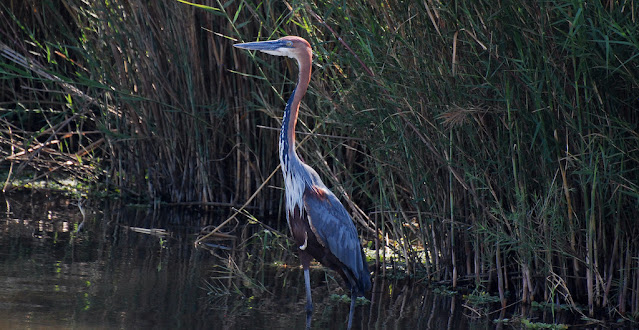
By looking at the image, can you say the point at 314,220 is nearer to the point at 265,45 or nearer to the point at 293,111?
the point at 293,111

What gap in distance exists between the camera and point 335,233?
5277 mm

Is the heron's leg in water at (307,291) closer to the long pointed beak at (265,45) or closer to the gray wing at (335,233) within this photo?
the gray wing at (335,233)

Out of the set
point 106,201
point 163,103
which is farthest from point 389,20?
point 106,201

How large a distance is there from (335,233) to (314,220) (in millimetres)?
156

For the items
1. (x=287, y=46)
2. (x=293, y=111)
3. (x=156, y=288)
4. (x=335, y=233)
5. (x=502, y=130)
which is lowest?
(x=156, y=288)

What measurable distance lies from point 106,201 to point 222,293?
3204mm

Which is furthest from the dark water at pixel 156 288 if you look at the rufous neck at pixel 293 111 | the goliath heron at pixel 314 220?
the rufous neck at pixel 293 111

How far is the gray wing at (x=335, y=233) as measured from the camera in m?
5.26

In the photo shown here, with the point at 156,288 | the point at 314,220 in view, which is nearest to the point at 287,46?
the point at 314,220

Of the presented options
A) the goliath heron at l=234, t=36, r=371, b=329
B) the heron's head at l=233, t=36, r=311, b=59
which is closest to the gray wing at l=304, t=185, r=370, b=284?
the goliath heron at l=234, t=36, r=371, b=329

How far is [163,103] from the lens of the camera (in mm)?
7293

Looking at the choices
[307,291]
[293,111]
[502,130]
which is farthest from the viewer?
[293,111]

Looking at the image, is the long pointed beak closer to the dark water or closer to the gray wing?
the gray wing

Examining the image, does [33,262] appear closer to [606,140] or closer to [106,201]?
[106,201]
